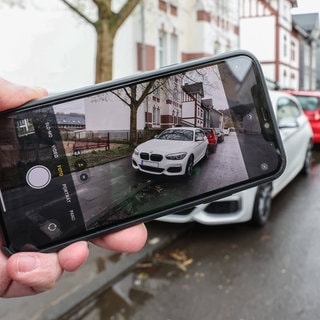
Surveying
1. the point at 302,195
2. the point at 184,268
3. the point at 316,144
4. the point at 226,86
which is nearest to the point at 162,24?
the point at 316,144

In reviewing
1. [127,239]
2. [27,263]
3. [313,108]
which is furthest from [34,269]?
[313,108]

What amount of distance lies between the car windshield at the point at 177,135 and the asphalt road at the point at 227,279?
187 centimetres

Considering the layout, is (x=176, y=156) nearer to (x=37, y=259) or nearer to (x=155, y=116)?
(x=155, y=116)

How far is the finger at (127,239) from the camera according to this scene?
137cm

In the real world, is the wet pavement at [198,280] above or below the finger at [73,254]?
below

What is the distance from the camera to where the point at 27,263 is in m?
1.27

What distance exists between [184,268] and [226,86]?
2.47m

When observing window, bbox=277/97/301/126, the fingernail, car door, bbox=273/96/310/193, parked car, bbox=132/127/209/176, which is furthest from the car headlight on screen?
window, bbox=277/97/301/126

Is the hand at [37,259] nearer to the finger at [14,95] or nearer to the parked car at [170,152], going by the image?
the finger at [14,95]

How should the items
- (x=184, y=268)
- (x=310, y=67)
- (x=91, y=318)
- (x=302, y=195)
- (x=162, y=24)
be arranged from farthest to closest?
1. (x=310, y=67)
2. (x=162, y=24)
3. (x=302, y=195)
4. (x=184, y=268)
5. (x=91, y=318)

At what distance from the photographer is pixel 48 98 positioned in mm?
1329

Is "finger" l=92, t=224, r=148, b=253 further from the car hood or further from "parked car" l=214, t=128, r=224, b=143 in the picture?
"parked car" l=214, t=128, r=224, b=143

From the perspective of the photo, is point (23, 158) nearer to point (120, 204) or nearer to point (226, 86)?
point (120, 204)

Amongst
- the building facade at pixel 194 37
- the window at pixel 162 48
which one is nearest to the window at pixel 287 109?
the building facade at pixel 194 37
